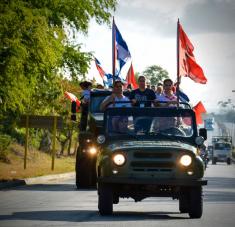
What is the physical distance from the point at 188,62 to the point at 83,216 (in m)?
10.0

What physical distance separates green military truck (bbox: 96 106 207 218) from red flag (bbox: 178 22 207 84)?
26.9 ft

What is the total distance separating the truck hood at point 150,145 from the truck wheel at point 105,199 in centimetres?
66

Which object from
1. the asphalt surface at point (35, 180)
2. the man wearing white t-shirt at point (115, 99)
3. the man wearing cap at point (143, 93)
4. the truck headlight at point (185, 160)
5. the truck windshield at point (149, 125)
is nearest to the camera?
the truck headlight at point (185, 160)

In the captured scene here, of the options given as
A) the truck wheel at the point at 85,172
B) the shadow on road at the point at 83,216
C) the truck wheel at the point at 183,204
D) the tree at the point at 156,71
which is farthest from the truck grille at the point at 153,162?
the tree at the point at 156,71

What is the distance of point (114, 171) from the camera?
15.3m

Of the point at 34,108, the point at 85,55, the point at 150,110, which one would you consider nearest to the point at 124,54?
the point at 85,55

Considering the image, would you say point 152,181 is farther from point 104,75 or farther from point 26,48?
point 104,75

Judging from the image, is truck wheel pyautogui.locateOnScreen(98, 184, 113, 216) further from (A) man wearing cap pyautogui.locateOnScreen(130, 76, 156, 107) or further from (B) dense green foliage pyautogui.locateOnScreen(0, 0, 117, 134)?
(B) dense green foliage pyautogui.locateOnScreen(0, 0, 117, 134)

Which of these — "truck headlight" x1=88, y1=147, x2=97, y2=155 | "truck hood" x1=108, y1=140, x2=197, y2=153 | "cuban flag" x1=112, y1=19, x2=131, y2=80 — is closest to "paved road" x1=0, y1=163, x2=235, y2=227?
"truck headlight" x1=88, y1=147, x2=97, y2=155

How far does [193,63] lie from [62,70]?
10990mm

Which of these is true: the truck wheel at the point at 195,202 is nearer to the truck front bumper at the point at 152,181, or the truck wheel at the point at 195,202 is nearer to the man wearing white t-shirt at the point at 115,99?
the truck front bumper at the point at 152,181

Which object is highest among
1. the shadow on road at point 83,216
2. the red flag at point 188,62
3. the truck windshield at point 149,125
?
the red flag at point 188,62

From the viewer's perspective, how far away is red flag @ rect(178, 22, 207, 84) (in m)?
24.8

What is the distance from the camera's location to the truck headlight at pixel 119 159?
15.3 m
